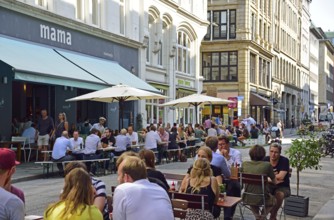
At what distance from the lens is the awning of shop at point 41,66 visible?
1638 cm

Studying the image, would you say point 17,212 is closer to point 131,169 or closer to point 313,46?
point 131,169

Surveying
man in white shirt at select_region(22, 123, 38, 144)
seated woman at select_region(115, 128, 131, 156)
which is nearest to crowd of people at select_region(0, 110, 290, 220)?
seated woman at select_region(115, 128, 131, 156)

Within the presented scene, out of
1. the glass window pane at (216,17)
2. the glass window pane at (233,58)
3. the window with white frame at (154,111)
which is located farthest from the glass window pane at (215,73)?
the window with white frame at (154,111)

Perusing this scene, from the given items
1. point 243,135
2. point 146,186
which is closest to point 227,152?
point 146,186

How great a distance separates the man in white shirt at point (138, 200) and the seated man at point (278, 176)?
402 cm

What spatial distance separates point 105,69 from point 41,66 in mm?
5799

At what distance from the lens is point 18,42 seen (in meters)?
18.6

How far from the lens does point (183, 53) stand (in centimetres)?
3519

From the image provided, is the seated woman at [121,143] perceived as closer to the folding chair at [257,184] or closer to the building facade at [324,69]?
the folding chair at [257,184]

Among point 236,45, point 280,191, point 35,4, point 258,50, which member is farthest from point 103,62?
point 258,50

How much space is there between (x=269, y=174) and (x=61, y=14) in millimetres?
15357

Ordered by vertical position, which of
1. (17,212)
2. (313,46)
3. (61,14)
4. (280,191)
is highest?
(313,46)

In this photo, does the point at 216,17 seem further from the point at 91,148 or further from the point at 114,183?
the point at 114,183

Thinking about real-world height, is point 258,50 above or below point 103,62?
above
